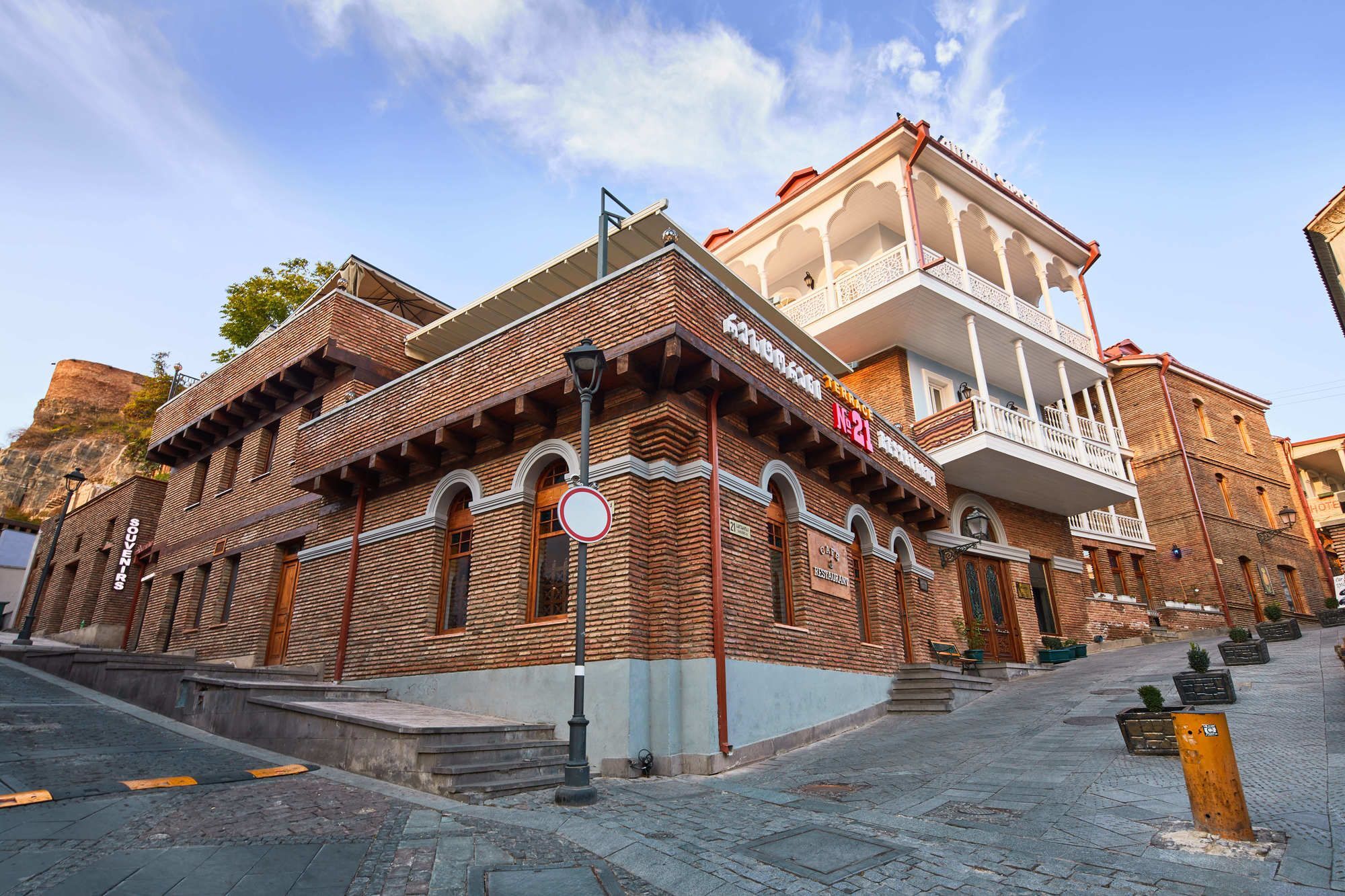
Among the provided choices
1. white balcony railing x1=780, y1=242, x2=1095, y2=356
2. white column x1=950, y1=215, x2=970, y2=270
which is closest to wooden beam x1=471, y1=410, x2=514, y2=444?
white balcony railing x1=780, y1=242, x2=1095, y2=356

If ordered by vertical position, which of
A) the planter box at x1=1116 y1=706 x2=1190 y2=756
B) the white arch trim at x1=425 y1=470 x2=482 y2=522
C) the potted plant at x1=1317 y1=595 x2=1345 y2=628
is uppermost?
the white arch trim at x1=425 y1=470 x2=482 y2=522

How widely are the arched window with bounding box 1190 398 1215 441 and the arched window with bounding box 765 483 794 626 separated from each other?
23.0m

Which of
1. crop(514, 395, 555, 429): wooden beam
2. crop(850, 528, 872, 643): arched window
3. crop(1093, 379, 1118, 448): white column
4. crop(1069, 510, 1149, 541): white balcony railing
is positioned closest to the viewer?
crop(514, 395, 555, 429): wooden beam

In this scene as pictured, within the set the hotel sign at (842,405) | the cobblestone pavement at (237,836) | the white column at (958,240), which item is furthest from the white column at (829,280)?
the cobblestone pavement at (237,836)

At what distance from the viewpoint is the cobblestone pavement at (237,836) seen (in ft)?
12.7

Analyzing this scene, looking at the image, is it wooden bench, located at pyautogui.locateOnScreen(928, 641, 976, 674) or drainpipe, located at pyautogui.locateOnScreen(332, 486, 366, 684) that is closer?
drainpipe, located at pyautogui.locateOnScreen(332, 486, 366, 684)

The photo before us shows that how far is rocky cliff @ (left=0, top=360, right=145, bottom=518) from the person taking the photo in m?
53.2

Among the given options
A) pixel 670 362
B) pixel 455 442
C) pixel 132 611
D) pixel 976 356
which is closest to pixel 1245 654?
pixel 976 356

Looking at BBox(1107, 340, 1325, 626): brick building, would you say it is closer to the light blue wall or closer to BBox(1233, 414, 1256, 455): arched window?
BBox(1233, 414, 1256, 455): arched window

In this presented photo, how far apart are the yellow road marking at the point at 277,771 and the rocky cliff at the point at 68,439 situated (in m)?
52.7

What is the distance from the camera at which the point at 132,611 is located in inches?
813

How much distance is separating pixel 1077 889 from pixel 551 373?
7.70 m

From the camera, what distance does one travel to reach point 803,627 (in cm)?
1030

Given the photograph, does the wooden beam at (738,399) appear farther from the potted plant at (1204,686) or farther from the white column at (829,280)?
the white column at (829,280)
